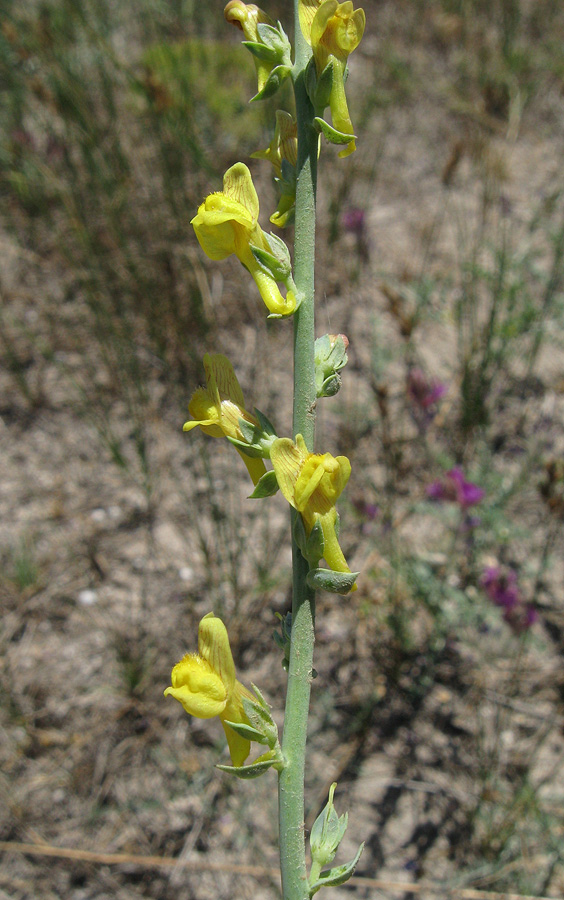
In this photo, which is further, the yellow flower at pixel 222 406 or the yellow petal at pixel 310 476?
the yellow flower at pixel 222 406

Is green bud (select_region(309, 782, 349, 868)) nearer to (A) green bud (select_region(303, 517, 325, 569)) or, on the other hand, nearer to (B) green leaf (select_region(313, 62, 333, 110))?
(A) green bud (select_region(303, 517, 325, 569))

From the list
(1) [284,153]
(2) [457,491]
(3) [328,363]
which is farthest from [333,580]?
(2) [457,491]

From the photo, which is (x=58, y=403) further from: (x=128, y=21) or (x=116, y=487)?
(x=128, y=21)

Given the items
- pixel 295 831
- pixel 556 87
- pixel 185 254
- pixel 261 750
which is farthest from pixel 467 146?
pixel 295 831

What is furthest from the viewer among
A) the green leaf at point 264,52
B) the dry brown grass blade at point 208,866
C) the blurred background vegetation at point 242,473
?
the blurred background vegetation at point 242,473

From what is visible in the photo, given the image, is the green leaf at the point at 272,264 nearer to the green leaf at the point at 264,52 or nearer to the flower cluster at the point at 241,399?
the flower cluster at the point at 241,399

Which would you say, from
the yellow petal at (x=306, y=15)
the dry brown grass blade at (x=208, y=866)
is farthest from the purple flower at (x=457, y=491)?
the yellow petal at (x=306, y=15)
